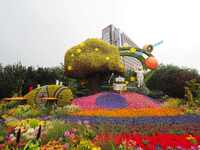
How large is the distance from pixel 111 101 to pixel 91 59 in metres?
5.31

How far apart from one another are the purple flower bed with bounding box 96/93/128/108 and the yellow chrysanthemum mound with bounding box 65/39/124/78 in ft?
12.5

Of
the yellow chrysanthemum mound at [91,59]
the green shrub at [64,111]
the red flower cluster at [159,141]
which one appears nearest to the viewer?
the red flower cluster at [159,141]

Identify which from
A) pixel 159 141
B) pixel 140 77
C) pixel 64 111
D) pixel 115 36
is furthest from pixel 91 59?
pixel 159 141

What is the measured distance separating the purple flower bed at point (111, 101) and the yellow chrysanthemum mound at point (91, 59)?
12.5 feet

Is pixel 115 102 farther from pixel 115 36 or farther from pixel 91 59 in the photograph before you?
pixel 115 36

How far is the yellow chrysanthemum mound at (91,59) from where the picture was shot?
28.1 metres

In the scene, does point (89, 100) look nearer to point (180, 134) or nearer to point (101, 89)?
point (101, 89)

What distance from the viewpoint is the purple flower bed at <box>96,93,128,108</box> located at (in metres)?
22.2

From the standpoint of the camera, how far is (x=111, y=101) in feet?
77.2

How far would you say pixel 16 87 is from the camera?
→ 30.2 meters

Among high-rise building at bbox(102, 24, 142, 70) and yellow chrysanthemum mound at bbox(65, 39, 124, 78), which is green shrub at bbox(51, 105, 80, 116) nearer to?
yellow chrysanthemum mound at bbox(65, 39, 124, 78)

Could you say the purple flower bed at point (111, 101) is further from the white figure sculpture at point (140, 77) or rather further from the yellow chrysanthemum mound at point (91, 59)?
the white figure sculpture at point (140, 77)

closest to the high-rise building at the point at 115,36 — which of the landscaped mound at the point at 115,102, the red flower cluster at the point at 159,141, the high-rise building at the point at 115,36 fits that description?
the high-rise building at the point at 115,36

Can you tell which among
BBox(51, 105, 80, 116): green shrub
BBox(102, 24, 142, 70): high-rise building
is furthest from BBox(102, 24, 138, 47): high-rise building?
BBox(51, 105, 80, 116): green shrub
